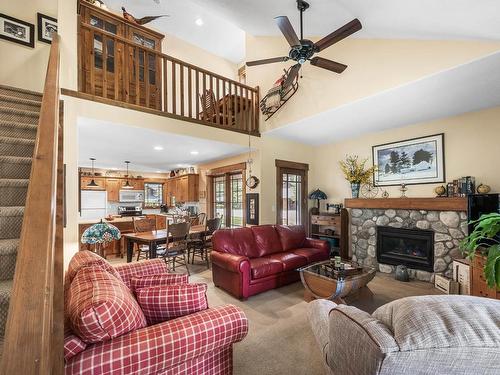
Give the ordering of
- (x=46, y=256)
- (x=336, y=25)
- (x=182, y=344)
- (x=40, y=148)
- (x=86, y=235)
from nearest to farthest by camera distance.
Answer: (x=46, y=256) < (x=40, y=148) < (x=182, y=344) < (x=86, y=235) < (x=336, y=25)

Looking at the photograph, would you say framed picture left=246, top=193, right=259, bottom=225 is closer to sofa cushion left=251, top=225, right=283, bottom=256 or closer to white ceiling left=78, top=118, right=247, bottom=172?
sofa cushion left=251, top=225, right=283, bottom=256

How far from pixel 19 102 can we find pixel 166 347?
Answer: 3053 millimetres

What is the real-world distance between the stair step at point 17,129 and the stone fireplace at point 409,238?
4.84 metres

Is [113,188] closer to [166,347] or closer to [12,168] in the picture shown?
[12,168]

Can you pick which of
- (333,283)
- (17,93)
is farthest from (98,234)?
(333,283)

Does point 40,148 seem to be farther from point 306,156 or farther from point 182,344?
point 306,156

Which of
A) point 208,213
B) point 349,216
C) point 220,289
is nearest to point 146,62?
point 220,289

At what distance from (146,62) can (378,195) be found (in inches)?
182

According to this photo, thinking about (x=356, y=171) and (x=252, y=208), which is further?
(x=252, y=208)

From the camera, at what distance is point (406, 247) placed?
430 centimetres

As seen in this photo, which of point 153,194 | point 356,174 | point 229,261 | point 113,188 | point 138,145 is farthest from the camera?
point 153,194

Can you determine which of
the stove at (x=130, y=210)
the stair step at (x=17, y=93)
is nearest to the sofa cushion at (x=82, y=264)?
the stair step at (x=17, y=93)

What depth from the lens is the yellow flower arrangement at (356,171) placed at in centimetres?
477

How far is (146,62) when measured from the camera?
354 centimetres
